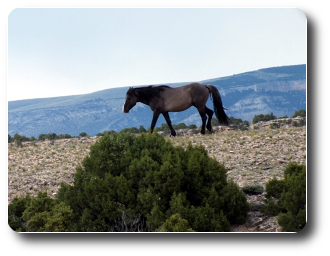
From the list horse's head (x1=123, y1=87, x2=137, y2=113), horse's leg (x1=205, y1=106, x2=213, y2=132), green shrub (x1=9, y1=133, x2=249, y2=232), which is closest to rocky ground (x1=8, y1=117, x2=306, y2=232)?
A: horse's leg (x1=205, y1=106, x2=213, y2=132)

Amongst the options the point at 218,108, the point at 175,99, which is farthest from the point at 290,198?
the point at 175,99

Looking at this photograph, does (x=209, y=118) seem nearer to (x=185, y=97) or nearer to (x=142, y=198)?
(x=185, y=97)

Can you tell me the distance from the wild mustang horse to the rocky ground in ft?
1.29

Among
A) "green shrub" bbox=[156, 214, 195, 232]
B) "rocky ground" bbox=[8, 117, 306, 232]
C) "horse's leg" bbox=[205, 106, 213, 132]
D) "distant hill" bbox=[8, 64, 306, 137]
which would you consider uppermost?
"distant hill" bbox=[8, 64, 306, 137]

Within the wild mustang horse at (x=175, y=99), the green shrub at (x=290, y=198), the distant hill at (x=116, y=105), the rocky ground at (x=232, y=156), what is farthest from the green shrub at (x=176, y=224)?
the wild mustang horse at (x=175, y=99)

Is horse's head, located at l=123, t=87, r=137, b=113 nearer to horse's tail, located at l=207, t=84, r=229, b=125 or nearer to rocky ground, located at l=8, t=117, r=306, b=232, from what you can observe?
rocky ground, located at l=8, t=117, r=306, b=232

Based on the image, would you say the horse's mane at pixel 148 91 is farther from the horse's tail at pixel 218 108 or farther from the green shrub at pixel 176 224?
the green shrub at pixel 176 224

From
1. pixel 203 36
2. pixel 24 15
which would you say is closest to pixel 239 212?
pixel 203 36

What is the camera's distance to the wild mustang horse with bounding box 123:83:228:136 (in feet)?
31.5

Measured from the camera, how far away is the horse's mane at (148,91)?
9.55 meters

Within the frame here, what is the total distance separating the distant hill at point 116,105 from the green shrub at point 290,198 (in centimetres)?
97

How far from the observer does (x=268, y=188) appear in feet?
26.1
